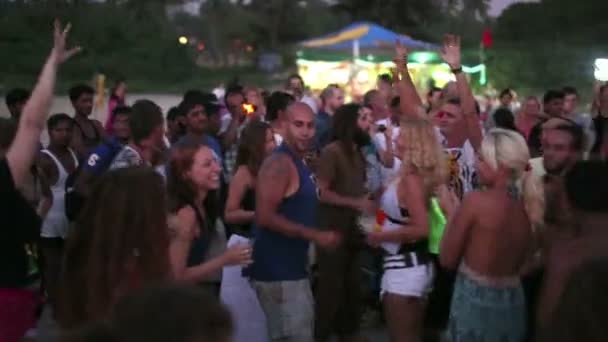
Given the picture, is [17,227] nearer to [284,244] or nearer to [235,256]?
[235,256]

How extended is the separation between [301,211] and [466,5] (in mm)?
96322

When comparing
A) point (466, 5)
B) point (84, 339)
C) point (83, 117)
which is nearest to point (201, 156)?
point (84, 339)

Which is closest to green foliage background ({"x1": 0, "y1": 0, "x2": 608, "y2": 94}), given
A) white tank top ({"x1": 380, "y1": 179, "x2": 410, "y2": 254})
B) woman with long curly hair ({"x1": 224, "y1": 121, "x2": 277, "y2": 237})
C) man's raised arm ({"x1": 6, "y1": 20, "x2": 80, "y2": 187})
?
woman with long curly hair ({"x1": 224, "y1": 121, "x2": 277, "y2": 237})

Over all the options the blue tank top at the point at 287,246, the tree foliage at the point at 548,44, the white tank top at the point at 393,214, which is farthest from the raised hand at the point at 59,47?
the tree foliage at the point at 548,44

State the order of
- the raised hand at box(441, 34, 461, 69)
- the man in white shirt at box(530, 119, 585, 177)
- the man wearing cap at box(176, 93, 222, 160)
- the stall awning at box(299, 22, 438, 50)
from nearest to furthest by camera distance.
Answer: the man in white shirt at box(530, 119, 585, 177) < the raised hand at box(441, 34, 461, 69) < the man wearing cap at box(176, 93, 222, 160) < the stall awning at box(299, 22, 438, 50)

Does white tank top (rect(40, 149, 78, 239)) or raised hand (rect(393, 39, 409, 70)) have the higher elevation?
raised hand (rect(393, 39, 409, 70))

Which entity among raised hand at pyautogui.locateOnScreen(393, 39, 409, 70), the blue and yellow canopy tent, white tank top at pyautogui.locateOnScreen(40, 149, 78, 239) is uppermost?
the blue and yellow canopy tent

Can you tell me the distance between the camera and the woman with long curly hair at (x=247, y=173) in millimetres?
7039

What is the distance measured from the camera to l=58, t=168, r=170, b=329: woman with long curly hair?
13.2ft

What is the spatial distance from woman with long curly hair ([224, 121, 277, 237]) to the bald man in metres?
0.74

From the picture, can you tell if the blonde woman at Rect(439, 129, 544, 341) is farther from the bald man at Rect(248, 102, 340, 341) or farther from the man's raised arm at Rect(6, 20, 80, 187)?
the man's raised arm at Rect(6, 20, 80, 187)

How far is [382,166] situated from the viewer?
30.3ft

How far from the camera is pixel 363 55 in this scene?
28.2 meters

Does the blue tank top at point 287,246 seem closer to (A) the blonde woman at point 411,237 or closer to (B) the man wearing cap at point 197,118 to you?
(A) the blonde woman at point 411,237
